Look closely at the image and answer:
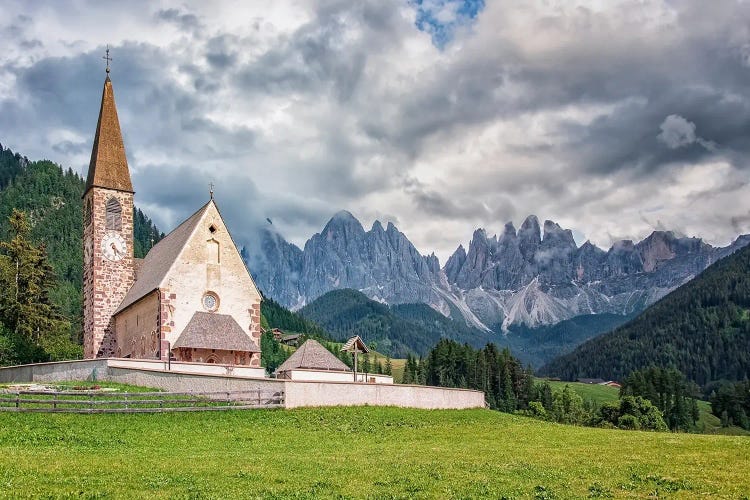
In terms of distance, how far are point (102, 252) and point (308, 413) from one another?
35.7m

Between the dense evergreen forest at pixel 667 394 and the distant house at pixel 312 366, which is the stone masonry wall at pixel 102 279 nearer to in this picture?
the distant house at pixel 312 366

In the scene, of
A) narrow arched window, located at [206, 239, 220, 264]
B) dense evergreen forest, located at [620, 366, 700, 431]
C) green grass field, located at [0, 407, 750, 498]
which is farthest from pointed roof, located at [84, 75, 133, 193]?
dense evergreen forest, located at [620, 366, 700, 431]

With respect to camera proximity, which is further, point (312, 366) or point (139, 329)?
point (312, 366)

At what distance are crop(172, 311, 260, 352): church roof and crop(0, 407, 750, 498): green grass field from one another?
59.2ft

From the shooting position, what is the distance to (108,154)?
67750 mm

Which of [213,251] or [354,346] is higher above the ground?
[213,251]

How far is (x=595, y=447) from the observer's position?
2753 cm

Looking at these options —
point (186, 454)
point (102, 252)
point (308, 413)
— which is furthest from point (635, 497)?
point (102, 252)

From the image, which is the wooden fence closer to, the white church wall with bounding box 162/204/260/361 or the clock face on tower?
the white church wall with bounding box 162/204/260/361

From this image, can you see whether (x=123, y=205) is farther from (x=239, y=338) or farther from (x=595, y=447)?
(x=595, y=447)

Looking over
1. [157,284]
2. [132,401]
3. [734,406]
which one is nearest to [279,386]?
[132,401]

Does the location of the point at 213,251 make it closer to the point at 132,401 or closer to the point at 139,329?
the point at 139,329

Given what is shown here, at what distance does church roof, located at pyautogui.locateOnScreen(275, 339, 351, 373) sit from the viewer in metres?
60.2

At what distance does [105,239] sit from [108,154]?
25.7 ft
